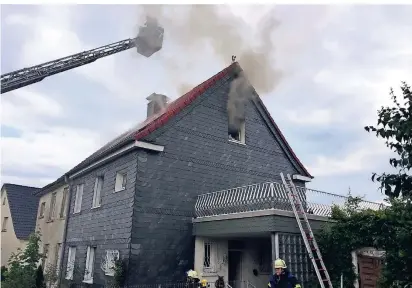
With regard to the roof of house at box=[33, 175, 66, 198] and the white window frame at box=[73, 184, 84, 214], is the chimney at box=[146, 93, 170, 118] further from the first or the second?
the roof of house at box=[33, 175, 66, 198]

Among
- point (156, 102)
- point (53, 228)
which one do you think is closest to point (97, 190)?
point (156, 102)

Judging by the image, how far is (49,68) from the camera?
13.7 m

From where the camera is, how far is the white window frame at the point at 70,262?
53.3ft

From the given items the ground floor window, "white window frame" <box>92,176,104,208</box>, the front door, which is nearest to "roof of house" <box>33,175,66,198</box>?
"white window frame" <box>92,176,104,208</box>

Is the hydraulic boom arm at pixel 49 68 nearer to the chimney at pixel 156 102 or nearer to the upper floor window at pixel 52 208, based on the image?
the chimney at pixel 156 102

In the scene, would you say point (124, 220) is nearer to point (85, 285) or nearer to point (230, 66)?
point (85, 285)

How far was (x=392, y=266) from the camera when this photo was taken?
907cm

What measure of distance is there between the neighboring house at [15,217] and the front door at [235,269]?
70.5 ft

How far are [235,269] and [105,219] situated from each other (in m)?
5.59

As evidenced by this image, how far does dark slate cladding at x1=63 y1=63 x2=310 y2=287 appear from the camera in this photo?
1222 cm

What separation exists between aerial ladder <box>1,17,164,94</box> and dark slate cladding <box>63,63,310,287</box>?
4312mm

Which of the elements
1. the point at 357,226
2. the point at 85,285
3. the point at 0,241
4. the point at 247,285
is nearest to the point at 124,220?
the point at 85,285

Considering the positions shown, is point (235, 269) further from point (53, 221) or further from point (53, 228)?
point (53, 221)

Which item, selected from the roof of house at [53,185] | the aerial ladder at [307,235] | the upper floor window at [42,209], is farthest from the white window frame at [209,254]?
the upper floor window at [42,209]
